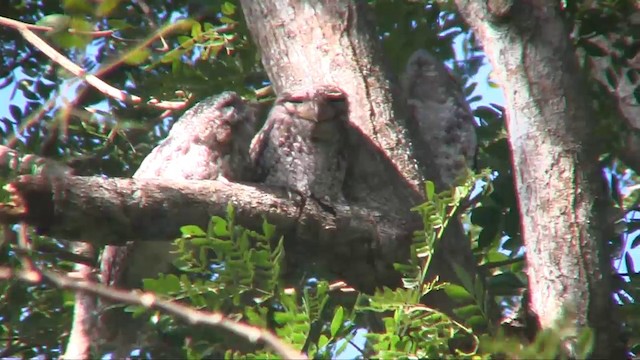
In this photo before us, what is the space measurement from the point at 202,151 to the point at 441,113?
141 cm

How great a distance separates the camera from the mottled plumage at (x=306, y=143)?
3.55m

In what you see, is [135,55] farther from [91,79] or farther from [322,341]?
[91,79]

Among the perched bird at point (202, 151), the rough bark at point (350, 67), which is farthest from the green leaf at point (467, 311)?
the perched bird at point (202, 151)

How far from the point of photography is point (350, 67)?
11.6 ft

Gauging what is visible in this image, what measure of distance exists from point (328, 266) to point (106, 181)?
33.0 inches

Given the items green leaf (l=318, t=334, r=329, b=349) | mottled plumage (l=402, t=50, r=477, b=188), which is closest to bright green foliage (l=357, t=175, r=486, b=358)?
green leaf (l=318, t=334, r=329, b=349)

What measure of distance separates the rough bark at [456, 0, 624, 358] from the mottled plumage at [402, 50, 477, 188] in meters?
1.65

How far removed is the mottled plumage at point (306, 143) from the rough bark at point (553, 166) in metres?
1.06

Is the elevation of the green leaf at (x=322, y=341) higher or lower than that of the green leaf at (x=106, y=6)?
lower

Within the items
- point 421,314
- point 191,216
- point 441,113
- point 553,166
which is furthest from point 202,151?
point 553,166

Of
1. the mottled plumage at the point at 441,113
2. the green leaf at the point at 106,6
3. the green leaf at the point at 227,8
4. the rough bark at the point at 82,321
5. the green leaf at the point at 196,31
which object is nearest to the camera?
the green leaf at the point at 106,6

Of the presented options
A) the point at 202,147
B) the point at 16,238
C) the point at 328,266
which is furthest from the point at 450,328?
the point at 202,147

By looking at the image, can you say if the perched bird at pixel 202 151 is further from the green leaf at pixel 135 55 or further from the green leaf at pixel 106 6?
the green leaf at pixel 106 6

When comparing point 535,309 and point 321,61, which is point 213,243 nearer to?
point 535,309
